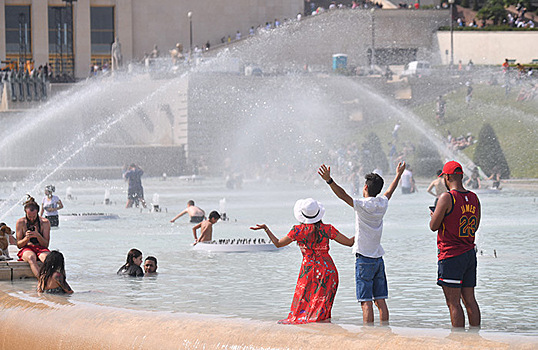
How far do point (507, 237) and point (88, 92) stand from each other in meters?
42.1

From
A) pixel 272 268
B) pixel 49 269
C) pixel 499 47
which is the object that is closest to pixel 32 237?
pixel 49 269

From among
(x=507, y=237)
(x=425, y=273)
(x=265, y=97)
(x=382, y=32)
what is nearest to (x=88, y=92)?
→ (x=265, y=97)

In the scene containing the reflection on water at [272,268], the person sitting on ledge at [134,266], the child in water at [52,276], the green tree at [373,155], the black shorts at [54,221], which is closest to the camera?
the child in water at [52,276]

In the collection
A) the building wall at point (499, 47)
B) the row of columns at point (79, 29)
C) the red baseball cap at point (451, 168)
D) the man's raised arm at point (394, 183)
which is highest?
the row of columns at point (79, 29)

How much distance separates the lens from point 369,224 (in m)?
8.23

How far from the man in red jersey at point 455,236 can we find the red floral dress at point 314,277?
2.64 feet

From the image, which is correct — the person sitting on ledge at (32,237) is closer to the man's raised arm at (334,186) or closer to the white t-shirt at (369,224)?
the man's raised arm at (334,186)

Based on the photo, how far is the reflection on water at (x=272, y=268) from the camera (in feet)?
33.9

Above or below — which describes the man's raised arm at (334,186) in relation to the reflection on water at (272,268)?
above

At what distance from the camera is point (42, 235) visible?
11.2 m

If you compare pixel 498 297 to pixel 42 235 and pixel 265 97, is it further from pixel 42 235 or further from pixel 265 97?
pixel 265 97

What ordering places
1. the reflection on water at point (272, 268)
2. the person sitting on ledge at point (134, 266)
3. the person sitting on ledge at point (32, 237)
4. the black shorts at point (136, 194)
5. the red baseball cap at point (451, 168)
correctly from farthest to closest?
the black shorts at point (136, 194), the person sitting on ledge at point (134, 266), the person sitting on ledge at point (32, 237), the reflection on water at point (272, 268), the red baseball cap at point (451, 168)

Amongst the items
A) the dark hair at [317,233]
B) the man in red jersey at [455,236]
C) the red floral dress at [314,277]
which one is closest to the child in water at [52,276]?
the red floral dress at [314,277]

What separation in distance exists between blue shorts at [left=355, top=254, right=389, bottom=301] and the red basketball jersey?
0.52m
